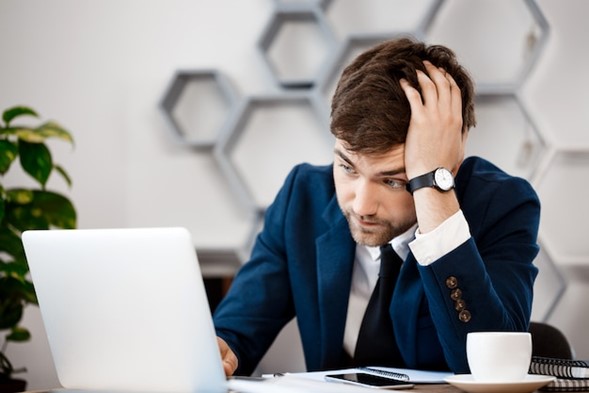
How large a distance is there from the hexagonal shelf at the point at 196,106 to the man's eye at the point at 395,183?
1.50m

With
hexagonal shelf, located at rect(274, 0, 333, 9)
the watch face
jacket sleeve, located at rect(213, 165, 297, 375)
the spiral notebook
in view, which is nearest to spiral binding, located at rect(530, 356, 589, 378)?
the spiral notebook

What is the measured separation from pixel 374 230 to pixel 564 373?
429 millimetres

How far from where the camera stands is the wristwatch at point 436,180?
1560 mm

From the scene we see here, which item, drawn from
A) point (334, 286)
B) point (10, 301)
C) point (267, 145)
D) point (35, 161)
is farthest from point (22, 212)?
point (334, 286)

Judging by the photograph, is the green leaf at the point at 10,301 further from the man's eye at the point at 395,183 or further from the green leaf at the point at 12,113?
the man's eye at the point at 395,183

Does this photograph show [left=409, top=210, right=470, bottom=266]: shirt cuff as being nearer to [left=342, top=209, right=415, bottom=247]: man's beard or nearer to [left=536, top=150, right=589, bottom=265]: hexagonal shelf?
[left=342, top=209, right=415, bottom=247]: man's beard

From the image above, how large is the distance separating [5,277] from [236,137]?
2.89 ft

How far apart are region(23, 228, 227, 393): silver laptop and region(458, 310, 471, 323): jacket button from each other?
507mm

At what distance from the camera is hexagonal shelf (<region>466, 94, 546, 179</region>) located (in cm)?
282

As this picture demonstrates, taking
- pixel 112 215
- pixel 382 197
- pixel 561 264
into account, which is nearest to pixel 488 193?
pixel 382 197

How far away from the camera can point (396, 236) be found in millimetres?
1672

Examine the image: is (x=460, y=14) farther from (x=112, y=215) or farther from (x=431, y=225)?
(x=431, y=225)

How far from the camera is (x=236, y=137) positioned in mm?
3021

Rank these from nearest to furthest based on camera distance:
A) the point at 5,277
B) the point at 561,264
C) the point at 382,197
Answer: the point at 382,197
the point at 5,277
the point at 561,264
